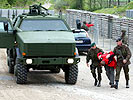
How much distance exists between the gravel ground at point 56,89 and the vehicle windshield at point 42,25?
174 centimetres

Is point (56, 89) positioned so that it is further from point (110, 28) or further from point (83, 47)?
point (110, 28)

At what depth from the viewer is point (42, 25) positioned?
689 inches

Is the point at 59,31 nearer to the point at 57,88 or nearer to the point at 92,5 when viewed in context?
the point at 57,88

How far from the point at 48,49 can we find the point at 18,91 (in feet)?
6.38

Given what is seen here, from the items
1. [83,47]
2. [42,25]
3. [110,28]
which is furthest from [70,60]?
[110,28]

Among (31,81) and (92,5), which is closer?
(31,81)

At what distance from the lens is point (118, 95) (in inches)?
563

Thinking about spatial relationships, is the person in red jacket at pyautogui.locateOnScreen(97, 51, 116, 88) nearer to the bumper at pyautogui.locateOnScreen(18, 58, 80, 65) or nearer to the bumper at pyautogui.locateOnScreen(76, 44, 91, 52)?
the bumper at pyautogui.locateOnScreen(18, 58, 80, 65)

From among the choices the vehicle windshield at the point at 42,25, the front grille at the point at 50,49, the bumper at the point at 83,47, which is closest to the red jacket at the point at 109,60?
the front grille at the point at 50,49

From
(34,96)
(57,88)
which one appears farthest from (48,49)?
(34,96)

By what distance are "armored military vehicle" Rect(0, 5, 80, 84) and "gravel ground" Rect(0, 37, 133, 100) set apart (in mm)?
513

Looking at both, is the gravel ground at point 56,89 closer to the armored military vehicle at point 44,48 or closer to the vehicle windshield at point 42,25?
the armored military vehicle at point 44,48

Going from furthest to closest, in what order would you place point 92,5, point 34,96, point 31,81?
point 92,5 < point 31,81 < point 34,96

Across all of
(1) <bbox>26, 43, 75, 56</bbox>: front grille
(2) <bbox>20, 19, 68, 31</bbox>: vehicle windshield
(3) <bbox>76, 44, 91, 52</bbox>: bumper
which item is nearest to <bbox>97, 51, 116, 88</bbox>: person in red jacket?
(1) <bbox>26, 43, 75, 56</bbox>: front grille
